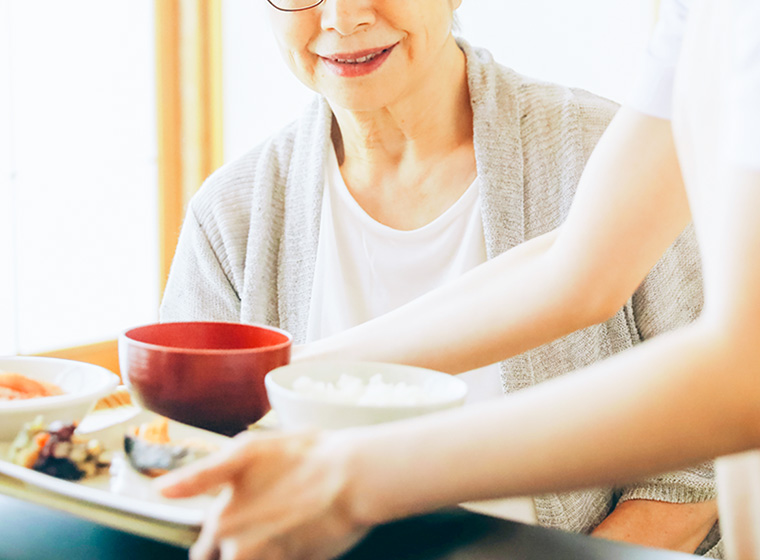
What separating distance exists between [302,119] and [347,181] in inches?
6.6

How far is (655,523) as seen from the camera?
1200 millimetres

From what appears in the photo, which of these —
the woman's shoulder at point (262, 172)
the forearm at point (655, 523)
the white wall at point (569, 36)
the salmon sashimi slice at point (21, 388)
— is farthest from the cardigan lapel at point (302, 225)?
the white wall at point (569, 36)

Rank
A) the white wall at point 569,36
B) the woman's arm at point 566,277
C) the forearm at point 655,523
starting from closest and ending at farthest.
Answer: the woman's arm at point 566,277 → the forearm at point 655,523 → the white wall at point 569,36

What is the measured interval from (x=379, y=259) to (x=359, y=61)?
0.36 meters

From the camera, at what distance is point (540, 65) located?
2943 mm

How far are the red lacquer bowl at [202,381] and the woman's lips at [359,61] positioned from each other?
0.60 m

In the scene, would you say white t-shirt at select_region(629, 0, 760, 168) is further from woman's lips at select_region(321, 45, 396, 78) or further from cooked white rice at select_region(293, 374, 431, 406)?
woman's lips at select_region(321, 45, 396, 78)

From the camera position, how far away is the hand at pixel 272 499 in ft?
1.67

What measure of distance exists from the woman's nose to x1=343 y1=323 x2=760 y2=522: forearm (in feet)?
2.76

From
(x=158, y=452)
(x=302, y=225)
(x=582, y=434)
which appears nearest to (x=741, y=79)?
(x=582, y=434)

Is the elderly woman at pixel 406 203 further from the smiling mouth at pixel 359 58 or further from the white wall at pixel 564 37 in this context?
the white wall at pixel 564 37

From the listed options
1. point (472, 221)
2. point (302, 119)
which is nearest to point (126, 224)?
point (302, 119)

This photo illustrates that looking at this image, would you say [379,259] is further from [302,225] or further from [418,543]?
[418,543]

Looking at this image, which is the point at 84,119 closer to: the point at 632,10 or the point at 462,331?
the point at 632,10
